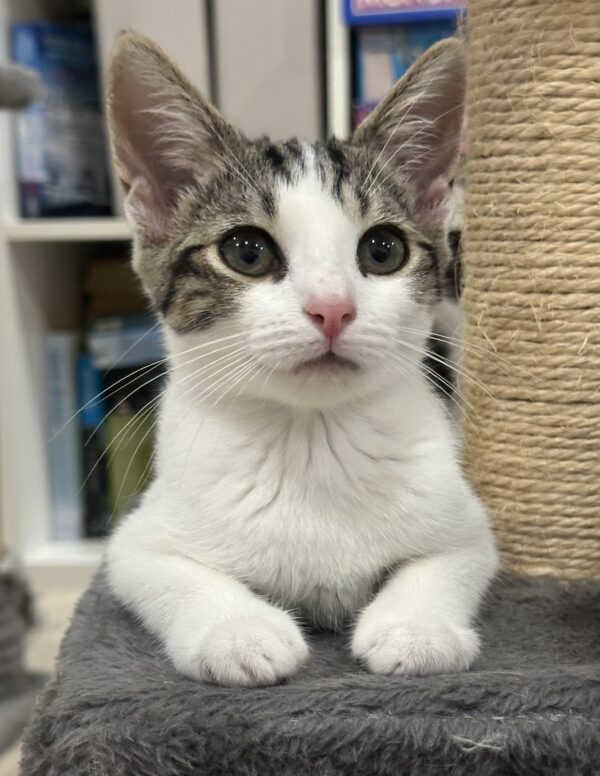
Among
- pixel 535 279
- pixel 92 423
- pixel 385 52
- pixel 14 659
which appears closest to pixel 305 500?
pixel 535 279

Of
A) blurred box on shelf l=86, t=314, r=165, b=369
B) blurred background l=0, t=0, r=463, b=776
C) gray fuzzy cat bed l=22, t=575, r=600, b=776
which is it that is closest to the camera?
gray fuzzy cat bed l=22, t=575, r=600, b=776

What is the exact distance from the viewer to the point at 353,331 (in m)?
0.75

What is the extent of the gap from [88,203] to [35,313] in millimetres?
301

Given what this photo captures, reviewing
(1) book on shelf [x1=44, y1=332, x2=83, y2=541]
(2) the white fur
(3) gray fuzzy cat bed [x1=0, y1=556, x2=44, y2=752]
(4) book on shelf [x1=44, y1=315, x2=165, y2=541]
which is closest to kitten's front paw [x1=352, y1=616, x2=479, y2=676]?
(2) the white fur

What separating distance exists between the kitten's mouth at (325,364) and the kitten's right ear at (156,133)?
28cm

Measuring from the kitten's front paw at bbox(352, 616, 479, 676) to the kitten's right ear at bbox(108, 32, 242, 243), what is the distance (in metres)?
0.51

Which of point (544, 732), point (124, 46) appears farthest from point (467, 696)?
point (124, 46)

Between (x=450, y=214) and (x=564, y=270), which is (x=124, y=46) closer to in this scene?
(x=450, y=214)

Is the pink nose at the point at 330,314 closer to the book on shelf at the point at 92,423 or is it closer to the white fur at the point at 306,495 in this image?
the white fur at the point at 306,495

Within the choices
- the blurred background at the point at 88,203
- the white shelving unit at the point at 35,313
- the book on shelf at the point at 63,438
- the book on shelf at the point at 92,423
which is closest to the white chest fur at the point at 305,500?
the blurred background at the point at 88,203

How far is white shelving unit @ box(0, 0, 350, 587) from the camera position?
166 centimetres

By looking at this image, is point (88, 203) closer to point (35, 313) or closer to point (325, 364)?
point (35, 313)

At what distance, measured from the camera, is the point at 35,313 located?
1.92 m

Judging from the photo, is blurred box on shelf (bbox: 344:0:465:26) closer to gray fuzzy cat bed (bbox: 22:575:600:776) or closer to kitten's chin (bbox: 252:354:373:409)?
kitten's chin (bbox: 252:354:373:409)
